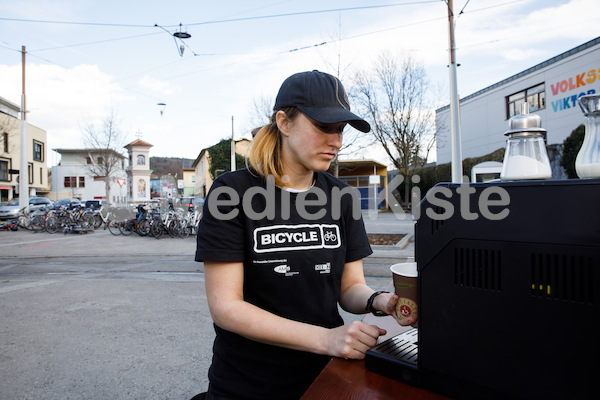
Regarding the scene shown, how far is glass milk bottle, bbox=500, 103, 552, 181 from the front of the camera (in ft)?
3.10

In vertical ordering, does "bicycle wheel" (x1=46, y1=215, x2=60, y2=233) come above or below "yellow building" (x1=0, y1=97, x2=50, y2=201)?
below

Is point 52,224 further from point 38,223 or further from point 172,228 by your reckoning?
point 172,228

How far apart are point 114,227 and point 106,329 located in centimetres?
1156

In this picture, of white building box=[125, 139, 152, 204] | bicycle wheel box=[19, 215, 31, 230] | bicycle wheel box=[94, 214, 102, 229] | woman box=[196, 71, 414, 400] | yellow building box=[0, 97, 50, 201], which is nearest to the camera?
woman box=[196, 71, 414, 400]

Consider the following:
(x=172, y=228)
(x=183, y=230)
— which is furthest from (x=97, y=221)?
(x=183, y=230)

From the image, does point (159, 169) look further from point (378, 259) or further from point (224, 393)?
point (224, 393)

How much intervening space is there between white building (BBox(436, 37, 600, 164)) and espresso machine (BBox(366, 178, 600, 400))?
53.4ft

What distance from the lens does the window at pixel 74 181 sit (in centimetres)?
5206

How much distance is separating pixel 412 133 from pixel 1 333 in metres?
25.3

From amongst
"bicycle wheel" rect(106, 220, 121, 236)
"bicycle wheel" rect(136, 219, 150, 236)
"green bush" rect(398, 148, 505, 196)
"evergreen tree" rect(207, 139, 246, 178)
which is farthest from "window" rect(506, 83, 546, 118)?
"evergreen tree" rect(207, 139, 246, 178)

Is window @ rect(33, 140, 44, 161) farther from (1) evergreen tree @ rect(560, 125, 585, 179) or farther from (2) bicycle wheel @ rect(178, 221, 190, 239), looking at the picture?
(1) evergreen tree @ rect(560, 125, 585, 179)

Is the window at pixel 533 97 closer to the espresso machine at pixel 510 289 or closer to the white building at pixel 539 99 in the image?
the white building at pixel 539 99

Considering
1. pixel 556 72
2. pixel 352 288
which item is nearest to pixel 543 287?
pixel 352 288

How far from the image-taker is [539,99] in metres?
20.6
